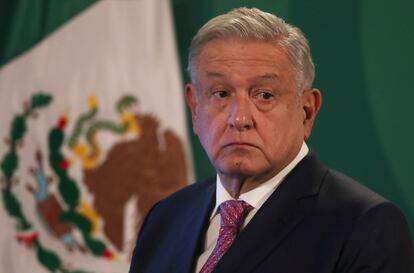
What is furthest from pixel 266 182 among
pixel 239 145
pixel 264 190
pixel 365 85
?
pixel 365 85

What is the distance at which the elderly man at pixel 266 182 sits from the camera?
149 centimetres

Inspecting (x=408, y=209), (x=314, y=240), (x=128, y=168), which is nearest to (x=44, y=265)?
(x=128, y=168)

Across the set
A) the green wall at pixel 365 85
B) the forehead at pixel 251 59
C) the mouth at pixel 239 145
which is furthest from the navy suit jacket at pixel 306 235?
the green wall at pixel 365 85

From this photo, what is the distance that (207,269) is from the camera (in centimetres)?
165

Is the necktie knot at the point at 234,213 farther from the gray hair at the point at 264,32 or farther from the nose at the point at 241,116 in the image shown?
the gray hair at the point at 264,32

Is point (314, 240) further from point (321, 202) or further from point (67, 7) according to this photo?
point (67, 7)

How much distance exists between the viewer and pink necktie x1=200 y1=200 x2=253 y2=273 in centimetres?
165

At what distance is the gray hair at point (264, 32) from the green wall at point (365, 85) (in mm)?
1248

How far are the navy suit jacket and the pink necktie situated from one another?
4 cm

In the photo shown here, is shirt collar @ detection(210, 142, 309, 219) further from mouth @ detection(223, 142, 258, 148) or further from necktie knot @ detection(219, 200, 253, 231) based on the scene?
mouth @ detection(223, 142, 258, 148)

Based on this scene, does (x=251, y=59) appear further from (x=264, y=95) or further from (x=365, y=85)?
(x=365, y=85)

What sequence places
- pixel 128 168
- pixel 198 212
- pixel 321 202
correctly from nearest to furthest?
1. pixel 321 202
2. pixel 198 212
3. pixel 128 168

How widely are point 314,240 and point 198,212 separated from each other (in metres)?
0.41

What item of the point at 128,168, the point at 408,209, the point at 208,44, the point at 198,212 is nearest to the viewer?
the point at 208,44
